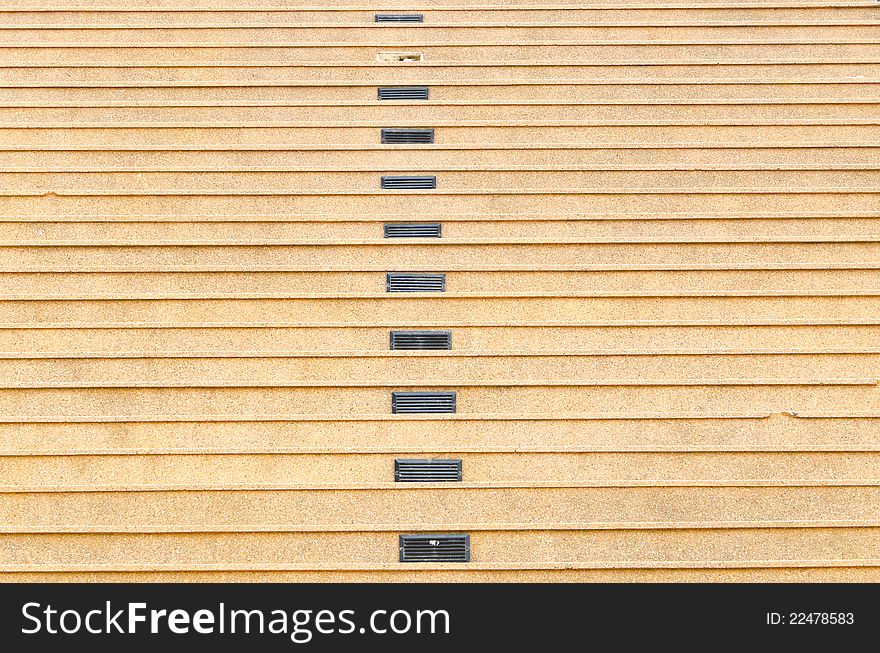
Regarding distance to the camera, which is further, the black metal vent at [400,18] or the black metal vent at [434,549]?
the black metal vent at [400,18]

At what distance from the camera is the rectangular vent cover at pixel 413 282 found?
12.7ft

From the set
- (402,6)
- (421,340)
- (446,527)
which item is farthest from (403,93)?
(446,527)

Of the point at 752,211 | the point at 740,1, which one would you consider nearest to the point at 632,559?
the point at 752,211

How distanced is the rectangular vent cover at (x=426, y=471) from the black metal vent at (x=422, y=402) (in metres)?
0.27

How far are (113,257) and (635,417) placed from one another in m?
3.15

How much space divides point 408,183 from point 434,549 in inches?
86.5

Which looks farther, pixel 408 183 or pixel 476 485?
pixel 408 183

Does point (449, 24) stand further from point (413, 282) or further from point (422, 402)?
point (422, 402)

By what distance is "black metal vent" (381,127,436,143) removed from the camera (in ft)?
14.0

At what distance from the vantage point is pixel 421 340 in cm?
375

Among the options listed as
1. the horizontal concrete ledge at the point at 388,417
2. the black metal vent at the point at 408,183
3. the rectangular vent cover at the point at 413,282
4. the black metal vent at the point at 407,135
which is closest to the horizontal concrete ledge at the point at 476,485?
the horizontal concrete ledge at the point at 388,417

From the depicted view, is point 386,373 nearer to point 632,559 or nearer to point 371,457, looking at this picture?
point 371,457

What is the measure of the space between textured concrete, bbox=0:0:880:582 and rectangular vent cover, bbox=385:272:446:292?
7cm

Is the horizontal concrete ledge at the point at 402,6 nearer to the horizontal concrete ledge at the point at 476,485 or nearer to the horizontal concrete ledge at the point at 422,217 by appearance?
the horizontal concrete ledge at the point at 422,217
